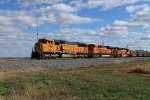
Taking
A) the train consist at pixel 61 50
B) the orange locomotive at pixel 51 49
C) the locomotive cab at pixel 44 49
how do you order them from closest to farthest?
the locomotive cab at pixel 44 49
the orange locomotive at pixel 51 49
the train consist at pixel 61 50

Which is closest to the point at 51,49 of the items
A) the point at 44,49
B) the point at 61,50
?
the point at 44,49

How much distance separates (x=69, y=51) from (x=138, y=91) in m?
41.2

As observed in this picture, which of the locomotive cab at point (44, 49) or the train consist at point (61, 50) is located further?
the train consist at point (61, 50)

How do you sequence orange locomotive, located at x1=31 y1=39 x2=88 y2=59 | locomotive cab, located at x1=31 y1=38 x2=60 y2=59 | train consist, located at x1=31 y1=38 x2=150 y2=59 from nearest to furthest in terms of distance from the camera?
locomotive cab, located at x1=31 y1=38 x2=60 y2=59
orange locomotive, located at x1=31 y1=39 x2=88 y2=59
train consist, located at x1=31 y1=38 x2=150 y2=59

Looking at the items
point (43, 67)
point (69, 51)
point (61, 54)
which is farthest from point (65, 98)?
point (69, 51)

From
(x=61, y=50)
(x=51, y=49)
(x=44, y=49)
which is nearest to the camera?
(x=44, y=49)

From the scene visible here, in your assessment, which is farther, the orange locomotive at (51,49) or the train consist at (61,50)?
the train consist at (61,50)

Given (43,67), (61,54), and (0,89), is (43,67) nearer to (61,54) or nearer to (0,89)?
(0,89)

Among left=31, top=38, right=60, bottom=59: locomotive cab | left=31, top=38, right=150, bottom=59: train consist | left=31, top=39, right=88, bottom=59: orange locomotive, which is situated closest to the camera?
left=31, top=38, right=60, bottom=59: locomotive cab

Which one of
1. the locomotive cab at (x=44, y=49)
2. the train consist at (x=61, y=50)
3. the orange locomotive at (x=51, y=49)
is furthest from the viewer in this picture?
the train consist at (x=61, y=50)

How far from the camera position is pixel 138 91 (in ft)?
48.8

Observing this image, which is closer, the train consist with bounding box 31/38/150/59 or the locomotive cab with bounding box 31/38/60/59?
the locomotive cab with bounding box 31/38/60/59

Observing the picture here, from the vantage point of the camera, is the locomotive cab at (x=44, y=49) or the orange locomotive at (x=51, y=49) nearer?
the locomotive cab at (x=44, y=49)

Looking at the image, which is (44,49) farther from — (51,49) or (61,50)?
(61,50)
